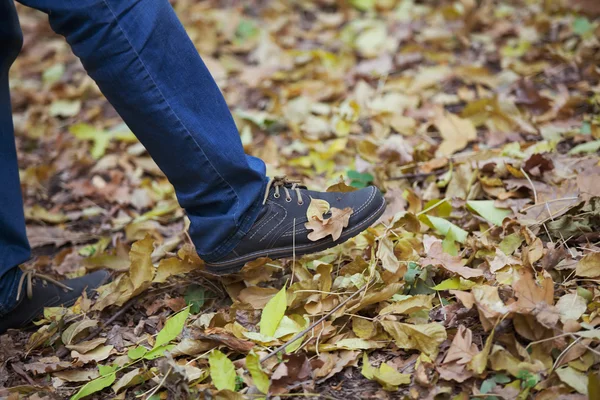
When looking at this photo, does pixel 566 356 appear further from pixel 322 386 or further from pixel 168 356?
pixel 168 356

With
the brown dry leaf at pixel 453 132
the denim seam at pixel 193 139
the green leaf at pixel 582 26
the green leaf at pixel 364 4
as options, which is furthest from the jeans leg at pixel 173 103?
the green leaf at pixel 364 4

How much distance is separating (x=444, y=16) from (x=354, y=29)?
0.48m

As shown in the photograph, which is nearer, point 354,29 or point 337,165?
point 337,165

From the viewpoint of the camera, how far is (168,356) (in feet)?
4.24

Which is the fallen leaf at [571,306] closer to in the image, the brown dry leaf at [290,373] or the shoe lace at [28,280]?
the brown dry leaf at [290,373]

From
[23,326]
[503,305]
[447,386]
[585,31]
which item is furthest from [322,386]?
[585,31]

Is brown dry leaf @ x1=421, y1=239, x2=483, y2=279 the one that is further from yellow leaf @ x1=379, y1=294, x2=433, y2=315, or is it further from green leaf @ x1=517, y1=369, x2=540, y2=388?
green leaf @ x1=517, y1=369, x2=540, y2=388

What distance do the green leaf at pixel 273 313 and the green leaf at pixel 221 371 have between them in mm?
128

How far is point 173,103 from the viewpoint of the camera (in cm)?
127

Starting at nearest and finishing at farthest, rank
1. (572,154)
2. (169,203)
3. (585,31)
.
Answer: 1. (572,154)
2. (169,203)
3. (585,31)

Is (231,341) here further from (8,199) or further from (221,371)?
(8,199)

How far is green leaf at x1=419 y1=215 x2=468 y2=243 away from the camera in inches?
62.4

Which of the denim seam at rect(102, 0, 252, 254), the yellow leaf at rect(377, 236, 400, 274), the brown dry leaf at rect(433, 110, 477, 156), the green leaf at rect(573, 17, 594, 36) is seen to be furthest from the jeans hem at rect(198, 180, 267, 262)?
the green leaf at rect(573, 17, 594, 36)

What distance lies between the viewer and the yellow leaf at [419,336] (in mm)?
1270
